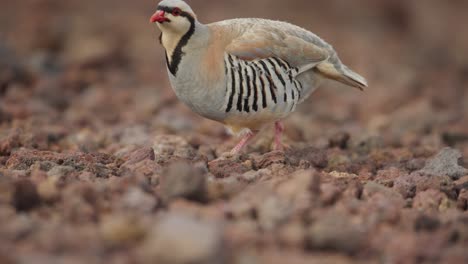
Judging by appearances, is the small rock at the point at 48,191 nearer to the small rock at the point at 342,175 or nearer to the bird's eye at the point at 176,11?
the small rock at the point at 342,175

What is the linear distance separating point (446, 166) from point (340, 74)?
170cm

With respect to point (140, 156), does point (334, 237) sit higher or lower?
higher

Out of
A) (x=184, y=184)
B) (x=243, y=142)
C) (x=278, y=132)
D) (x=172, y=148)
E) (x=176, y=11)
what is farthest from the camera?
(x=278, y=132)

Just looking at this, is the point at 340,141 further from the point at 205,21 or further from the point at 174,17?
the point at 205,21

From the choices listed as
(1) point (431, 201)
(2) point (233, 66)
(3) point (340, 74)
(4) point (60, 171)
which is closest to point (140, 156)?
(4) point (60, 171)

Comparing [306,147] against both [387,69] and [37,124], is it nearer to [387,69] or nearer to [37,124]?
[37,124]

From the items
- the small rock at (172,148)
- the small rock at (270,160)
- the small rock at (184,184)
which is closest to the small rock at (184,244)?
the small rock at (184,184)

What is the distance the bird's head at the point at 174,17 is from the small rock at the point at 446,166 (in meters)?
2.35

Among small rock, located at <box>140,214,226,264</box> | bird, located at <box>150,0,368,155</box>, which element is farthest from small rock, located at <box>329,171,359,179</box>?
small rock, located at <box>140,214,226,264</box>

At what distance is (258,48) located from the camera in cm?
771

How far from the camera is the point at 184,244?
159 inches

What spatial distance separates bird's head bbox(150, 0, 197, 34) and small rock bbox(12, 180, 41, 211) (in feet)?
8.33

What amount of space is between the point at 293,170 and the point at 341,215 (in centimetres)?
155

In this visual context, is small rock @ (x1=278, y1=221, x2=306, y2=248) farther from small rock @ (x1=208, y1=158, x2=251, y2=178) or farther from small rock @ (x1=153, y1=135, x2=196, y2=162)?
small rock @ (x1=153, y1=135, x2=196, y2=162)
